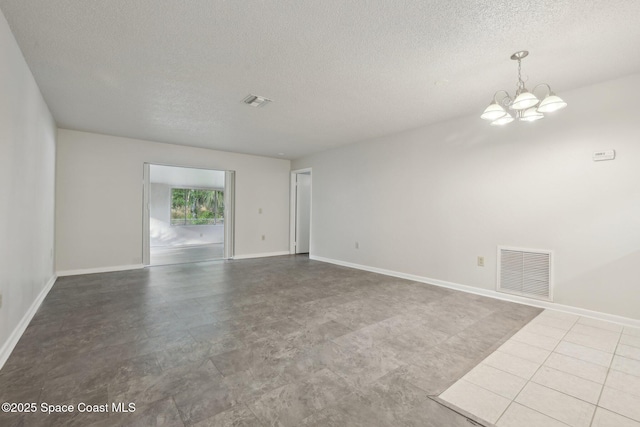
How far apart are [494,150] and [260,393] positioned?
3763 millimetres

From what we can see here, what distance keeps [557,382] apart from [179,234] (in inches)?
412

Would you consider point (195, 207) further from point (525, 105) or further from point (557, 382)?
point (557, 382)

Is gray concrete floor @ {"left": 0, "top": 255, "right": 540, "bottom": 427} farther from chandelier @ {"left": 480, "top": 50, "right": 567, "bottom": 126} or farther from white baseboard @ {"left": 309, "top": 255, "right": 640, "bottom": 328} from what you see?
chandelier @ {"left": 480, "top": 50, "right": 567, "bottom": 126}

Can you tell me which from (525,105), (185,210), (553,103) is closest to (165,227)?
(185,210)

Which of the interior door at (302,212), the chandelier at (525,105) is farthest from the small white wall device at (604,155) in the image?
Answer: the interior door at (302,212)

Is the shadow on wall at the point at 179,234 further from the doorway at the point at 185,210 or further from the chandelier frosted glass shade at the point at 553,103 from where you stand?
the chandelier frosted glass shade at the point at 553,103

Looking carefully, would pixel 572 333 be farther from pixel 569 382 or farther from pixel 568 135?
pixel 568 135

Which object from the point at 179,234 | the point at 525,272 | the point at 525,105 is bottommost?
the point at 179,234

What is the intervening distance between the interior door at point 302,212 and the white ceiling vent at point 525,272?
4.48m

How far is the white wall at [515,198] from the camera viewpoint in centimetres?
273

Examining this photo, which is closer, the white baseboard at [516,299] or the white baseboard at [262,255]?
the white baseboard at [516,299]

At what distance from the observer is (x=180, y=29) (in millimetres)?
2053

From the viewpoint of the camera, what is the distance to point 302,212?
7305 millimetres

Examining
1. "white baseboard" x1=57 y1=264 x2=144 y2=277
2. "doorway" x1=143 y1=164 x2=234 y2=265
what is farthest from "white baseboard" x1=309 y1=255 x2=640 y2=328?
"doorway" x1=143 y1=164 x2=234 y2=265
